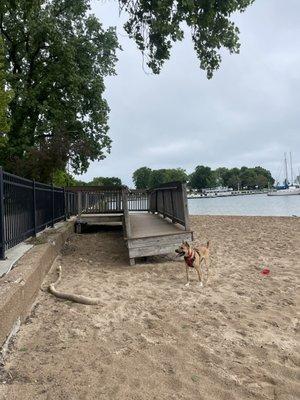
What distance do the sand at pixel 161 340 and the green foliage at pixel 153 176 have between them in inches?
5091

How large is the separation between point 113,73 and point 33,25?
6.93 m

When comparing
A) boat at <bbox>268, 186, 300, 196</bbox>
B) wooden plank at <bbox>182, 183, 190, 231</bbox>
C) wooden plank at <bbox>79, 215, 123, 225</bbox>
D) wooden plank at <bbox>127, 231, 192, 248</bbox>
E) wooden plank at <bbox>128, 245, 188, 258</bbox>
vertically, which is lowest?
wooden plank at <bbox>128, 245, 188, 258</bbox>

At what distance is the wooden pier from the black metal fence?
2.14m

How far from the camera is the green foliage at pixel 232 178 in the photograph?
164625mm

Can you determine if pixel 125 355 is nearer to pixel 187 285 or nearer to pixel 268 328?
pixel 268 328

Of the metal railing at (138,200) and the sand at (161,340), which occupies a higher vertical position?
the metal railing at (138,200)

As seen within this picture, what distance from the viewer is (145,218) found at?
49.7ft

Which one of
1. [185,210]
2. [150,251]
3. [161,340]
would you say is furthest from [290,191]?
[161,340]

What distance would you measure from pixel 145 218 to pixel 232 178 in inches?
6390

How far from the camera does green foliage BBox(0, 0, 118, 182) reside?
26.1m

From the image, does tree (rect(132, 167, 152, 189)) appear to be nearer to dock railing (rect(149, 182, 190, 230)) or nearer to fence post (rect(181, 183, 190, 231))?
dock railing (rect(149, 182, 190, 230))

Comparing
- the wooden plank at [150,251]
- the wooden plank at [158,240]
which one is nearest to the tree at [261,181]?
the wooden plank at [158,240]

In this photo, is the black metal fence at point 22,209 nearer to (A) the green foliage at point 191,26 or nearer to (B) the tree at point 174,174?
(A) the green foliage at point 191,26

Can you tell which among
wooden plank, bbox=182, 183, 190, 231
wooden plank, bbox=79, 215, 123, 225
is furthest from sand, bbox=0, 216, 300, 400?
wooden plank, bbox=79, 215, 123, 225
